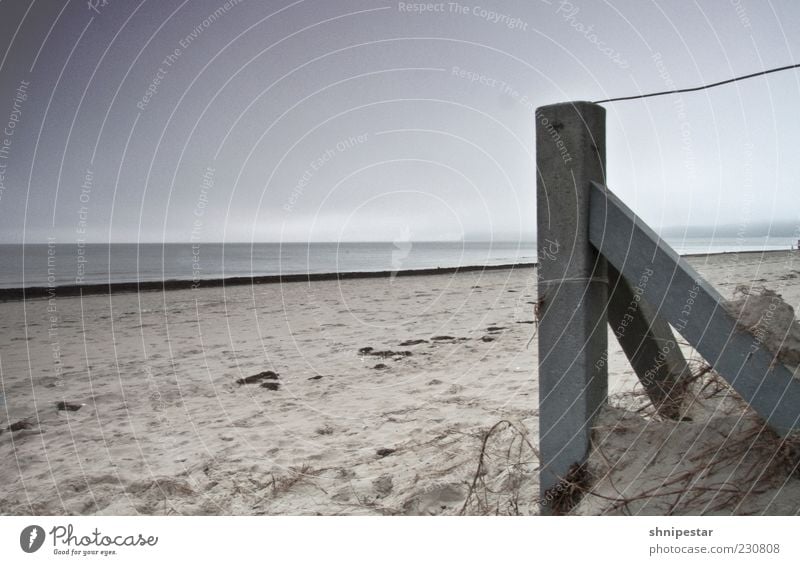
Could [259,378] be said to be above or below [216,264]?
below

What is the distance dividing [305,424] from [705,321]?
2.36m

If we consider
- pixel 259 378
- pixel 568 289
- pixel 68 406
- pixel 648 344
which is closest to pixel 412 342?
pixel 259 378

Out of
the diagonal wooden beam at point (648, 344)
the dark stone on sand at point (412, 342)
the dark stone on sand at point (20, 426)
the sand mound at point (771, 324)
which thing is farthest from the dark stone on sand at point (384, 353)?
the sand mound at point (771, 324)

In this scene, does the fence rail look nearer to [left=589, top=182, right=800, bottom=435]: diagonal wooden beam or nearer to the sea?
[left=589, top=182, right=800, bottom=435]: diagonal wooden beam

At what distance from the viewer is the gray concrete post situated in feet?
5.82

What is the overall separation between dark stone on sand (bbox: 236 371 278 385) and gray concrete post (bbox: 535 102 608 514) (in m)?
2.98

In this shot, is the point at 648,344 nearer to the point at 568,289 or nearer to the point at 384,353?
the point at 568,289

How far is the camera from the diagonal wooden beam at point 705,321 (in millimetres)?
1504

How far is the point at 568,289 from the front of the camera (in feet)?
5.92

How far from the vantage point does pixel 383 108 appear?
11.1 ft

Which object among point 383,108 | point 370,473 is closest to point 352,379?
point 370,473
